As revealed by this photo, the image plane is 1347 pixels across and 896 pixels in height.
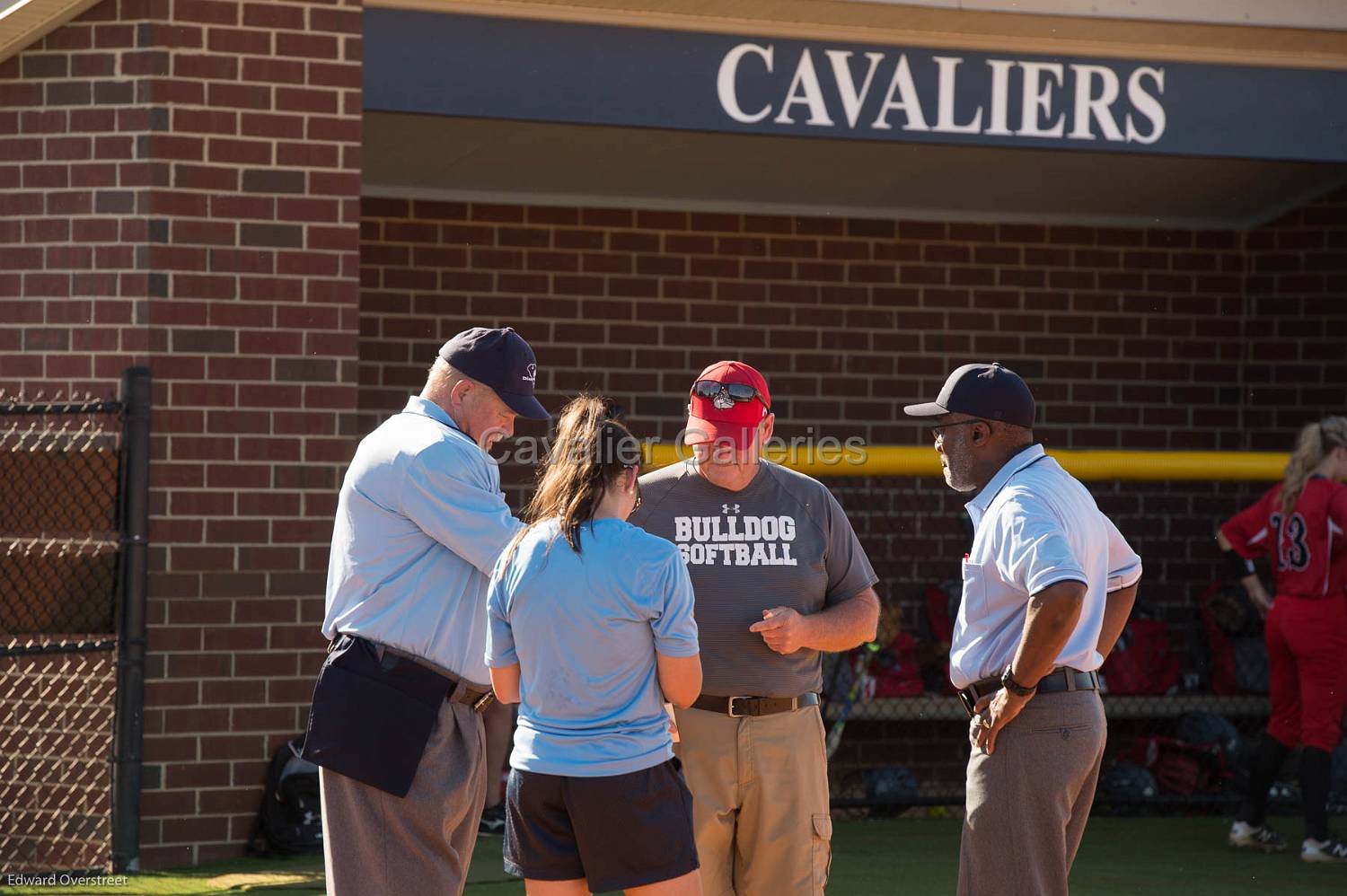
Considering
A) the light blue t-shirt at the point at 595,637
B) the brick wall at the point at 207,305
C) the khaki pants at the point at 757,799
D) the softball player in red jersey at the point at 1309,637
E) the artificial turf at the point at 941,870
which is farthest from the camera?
the softball player in red jersey at the point at 1309,637

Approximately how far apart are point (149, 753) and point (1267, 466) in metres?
5.64

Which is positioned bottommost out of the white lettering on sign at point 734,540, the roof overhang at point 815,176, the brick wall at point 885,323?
the white lettering on sign at point 734,540

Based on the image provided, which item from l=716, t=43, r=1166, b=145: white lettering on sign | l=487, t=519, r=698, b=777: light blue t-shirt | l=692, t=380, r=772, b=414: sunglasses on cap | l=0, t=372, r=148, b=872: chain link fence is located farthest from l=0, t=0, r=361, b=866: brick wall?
l=487, t=519, r=698, b=777: light blue t-shirt

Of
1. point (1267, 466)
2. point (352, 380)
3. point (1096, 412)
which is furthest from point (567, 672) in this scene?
point (1096, 412)

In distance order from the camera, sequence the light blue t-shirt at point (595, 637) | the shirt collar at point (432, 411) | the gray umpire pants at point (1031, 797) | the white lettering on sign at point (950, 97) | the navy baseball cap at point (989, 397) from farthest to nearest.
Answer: the white lettering on sign at point (950, 97), the navy baseball cap at point (989, 397), the shirt collar at point (432, 411), the gray umpire pants at point (1031, 797), the light blue t-shirt at point (595, 637)

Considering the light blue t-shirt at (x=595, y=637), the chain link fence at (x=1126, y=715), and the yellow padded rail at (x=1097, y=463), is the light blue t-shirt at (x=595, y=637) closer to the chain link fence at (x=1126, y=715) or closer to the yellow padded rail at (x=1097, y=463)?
the yellow padded rail at (x=1097, y=463)

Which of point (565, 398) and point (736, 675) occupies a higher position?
point (565, 398)

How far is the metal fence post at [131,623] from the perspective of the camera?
6.61 meters

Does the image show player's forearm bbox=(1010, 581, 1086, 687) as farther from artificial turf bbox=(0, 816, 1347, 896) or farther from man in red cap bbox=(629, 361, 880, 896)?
artificial turf bbox=(0, 816, 1347, 896)

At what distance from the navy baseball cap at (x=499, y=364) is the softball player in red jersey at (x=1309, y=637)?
183 inches

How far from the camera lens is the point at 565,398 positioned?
9.46 metres

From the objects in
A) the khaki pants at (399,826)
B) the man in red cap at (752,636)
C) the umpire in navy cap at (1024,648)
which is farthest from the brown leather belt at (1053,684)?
the khaki pants at (399,826)

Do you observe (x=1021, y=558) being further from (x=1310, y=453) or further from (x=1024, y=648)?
(x=1310, y=453)

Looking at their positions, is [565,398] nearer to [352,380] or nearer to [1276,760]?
[352,380]
